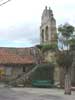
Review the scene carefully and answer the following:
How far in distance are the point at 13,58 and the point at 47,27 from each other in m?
6.19

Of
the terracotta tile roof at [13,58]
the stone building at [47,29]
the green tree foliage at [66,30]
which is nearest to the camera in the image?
the green tree foliage at [66,30]

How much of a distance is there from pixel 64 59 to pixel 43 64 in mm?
11649

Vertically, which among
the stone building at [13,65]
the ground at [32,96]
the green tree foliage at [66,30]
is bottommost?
the ground at [32,96]

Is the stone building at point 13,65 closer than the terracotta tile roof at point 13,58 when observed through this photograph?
Yes

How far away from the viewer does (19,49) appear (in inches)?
2050

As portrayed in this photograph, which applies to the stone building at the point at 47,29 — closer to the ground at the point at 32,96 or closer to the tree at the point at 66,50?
the tree at the point at 66,50

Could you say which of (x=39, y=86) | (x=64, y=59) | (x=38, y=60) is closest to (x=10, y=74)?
(x=38, y=60)

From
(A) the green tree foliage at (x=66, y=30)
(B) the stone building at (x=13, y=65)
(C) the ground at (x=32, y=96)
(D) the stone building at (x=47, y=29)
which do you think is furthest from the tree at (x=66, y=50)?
(B) the stone building at (x=13, y=65)

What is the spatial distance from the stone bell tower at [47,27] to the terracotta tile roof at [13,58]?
3.21 meters

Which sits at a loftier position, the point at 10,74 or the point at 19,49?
the point at 19,49

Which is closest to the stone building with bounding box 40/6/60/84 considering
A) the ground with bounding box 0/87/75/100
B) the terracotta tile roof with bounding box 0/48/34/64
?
the terracotta tile roof with bounding box 0/48/34/64

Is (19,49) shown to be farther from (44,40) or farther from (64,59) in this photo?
(64,59)

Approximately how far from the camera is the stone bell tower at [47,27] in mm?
48594

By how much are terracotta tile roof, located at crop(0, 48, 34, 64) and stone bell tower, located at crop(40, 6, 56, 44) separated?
321cm
